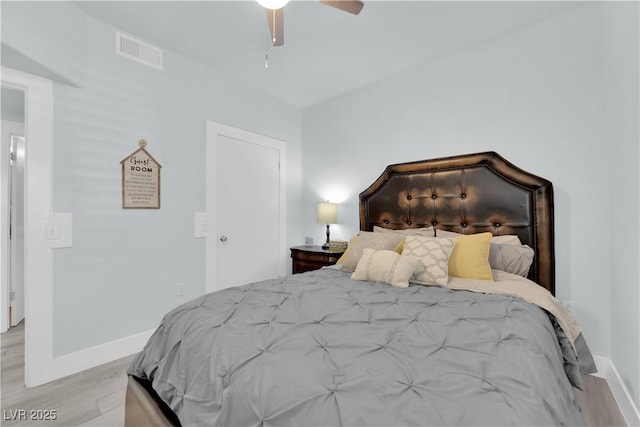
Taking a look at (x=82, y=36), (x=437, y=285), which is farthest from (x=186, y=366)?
(x=82, y=36)

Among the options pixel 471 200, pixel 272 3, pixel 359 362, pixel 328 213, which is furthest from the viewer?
pixel 328 213

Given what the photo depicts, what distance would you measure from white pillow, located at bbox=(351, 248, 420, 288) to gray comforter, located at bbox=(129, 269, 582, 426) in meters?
0.24

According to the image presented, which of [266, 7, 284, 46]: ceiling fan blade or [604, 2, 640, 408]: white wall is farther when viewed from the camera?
[266, 7, 284, 46]: ceiling fan blade

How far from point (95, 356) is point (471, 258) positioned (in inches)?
114

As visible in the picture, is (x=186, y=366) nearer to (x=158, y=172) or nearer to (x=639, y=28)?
(x=158, y=172)

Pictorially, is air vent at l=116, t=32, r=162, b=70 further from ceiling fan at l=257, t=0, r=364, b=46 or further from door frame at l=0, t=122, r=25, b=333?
door frame at l=0, t=122, r=25, b=333

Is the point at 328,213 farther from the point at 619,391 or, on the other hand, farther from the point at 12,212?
the point at 12,212

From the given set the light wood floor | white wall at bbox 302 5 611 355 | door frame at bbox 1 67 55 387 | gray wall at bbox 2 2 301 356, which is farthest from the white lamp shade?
door frame at bbox 1 67 55 387

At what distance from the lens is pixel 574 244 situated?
215 cm

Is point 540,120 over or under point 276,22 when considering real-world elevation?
under

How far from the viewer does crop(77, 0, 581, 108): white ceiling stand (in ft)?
6.98

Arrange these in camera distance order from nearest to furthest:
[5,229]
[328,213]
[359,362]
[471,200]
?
[359,362]
[471,200]
[5,229]
[328,213]

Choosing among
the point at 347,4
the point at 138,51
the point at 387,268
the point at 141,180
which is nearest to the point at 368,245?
the point at 387,268

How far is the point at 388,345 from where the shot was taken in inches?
39.7
